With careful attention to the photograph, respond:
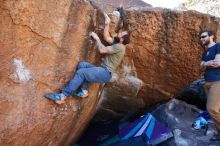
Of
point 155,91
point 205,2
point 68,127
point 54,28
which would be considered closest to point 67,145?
point 68,127

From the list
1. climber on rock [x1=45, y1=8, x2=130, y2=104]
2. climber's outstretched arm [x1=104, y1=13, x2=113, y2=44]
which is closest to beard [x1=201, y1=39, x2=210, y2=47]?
climber on rock [x1=45, y1=8, x2=130, y2=104]

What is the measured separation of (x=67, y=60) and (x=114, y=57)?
2.77ft

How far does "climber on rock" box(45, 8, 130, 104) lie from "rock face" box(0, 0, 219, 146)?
0.17 metres

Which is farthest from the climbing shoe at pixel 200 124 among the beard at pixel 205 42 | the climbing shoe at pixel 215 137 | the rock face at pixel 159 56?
the beard at pixel 205 42

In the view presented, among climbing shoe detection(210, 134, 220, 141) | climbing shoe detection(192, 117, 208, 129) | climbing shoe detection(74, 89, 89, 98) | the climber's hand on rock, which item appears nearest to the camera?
climbing shoe detection(74, 89, 89, 98)

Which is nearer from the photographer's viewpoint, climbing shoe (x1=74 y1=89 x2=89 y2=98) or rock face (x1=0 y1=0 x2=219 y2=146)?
rock face (x1=0 y1=0 x2=219 y2=146)

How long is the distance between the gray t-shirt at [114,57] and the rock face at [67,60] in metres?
0.31

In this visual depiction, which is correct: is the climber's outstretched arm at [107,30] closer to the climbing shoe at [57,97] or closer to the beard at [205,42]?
the climbing shoe at [57,97]

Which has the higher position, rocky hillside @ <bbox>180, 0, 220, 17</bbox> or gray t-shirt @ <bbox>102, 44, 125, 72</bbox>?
rocky hillside @ <bbox>180, 0, 220, 17</bbox>

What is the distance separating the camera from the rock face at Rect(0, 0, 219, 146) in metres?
4.99

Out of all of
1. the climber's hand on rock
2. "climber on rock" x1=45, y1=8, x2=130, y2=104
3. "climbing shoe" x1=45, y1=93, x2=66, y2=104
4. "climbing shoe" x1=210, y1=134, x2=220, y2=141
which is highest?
the climber's hand on rock

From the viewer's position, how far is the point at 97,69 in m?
5.73

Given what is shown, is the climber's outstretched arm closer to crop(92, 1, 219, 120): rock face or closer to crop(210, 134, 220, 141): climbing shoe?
crop(92, 1, 219, 120): rock face

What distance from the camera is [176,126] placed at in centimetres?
683
